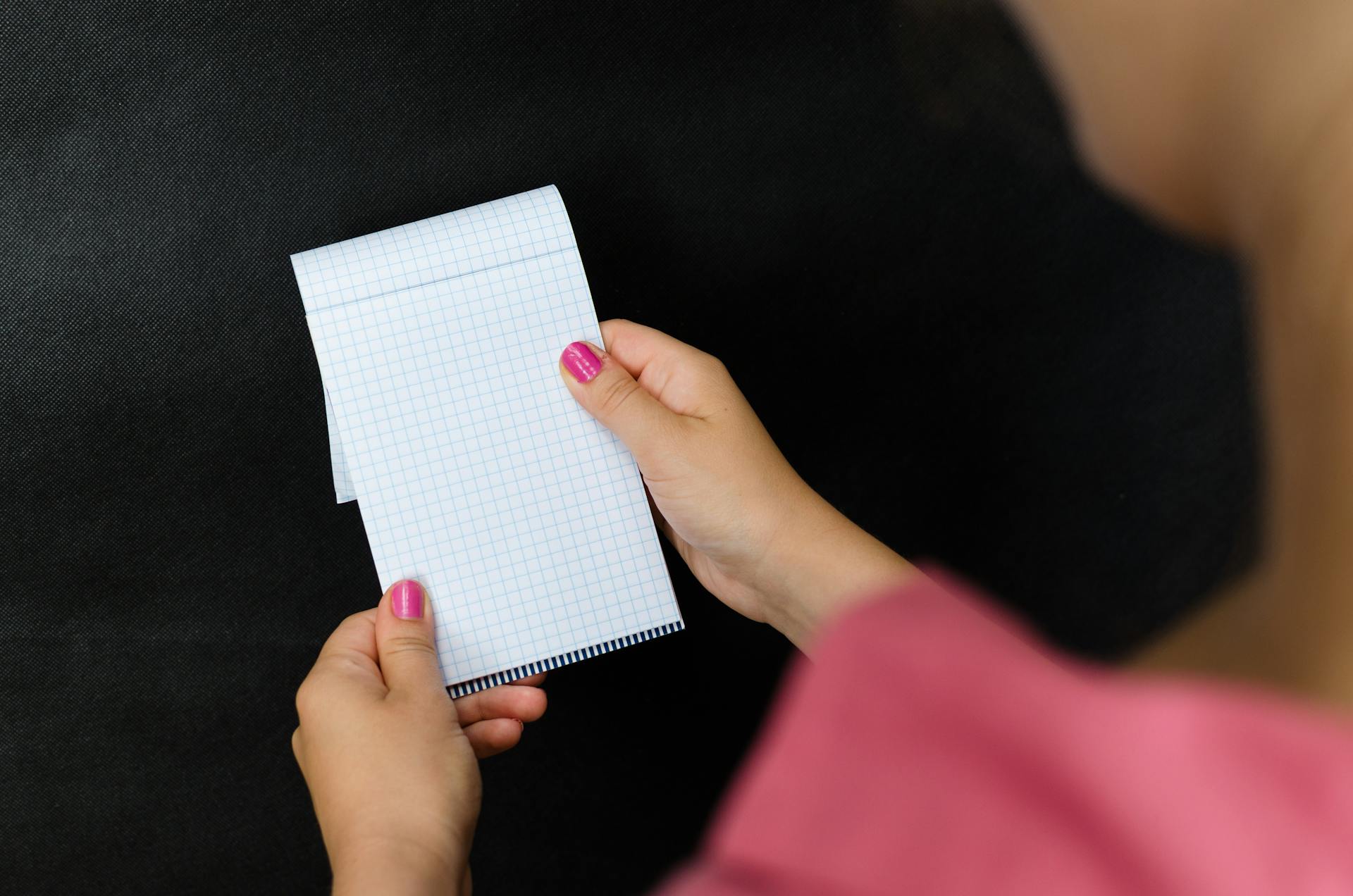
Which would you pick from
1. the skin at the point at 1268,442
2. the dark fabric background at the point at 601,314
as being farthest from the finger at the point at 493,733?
the dark fabric background at the point at 601,314

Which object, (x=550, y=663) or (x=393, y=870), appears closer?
(x=393, y=870)

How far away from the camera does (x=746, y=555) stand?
0.61m

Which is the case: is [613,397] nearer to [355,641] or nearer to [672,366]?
[672,366]

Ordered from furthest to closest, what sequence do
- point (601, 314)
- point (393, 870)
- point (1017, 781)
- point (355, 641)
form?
point (601, 314) → point (355, 641) → point (393, 870) → point (1017, 781)

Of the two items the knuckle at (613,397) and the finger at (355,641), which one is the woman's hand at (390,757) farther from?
the knuckle at (613,397)

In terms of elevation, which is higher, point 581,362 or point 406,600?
point 581,362

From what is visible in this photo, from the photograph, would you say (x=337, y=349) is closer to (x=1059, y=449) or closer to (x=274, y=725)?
(x=274, y=725)

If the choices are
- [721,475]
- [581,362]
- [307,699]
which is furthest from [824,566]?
[307,699]

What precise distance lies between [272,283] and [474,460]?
0.68 feet

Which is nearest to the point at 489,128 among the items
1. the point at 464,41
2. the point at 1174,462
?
the point at 464,41

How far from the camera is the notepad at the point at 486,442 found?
583 millimetres

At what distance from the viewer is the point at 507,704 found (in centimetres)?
62

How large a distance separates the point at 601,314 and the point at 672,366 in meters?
0.12

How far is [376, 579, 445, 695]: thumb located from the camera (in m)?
0.56
